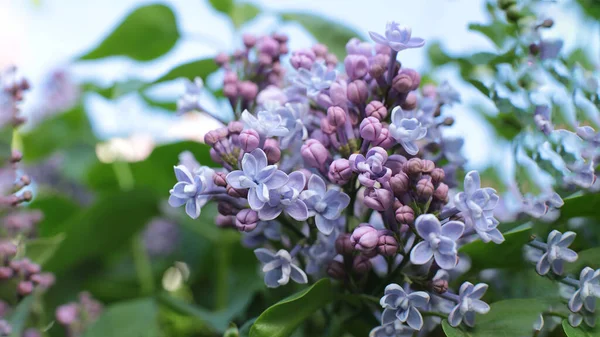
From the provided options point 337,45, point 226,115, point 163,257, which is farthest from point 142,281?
point 337,45

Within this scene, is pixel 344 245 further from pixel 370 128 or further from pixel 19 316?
pixel 19 316

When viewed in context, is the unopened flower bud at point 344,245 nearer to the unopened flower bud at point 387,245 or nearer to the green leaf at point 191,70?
the unopened flower bud at point 387,245

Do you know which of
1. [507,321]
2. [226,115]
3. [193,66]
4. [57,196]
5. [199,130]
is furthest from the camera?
[199,130]

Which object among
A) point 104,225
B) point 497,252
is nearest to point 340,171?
point 497,252

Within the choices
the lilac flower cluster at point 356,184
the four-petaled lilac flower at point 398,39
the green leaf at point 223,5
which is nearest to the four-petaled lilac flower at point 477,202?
the lilac flower cluster at point 356,184

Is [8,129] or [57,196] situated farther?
[57,196]

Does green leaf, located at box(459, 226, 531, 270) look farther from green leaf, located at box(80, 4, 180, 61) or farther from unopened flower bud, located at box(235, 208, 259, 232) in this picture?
green leaf, located at box(80, 4, 180, 61)

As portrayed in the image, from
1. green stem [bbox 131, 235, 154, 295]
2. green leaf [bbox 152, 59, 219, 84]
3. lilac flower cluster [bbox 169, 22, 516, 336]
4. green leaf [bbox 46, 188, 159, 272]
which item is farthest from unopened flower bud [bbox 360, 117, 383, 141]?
green stem [bbox 131, 235, 154, 295]

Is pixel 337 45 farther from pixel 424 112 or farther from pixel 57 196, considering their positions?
pixel 57 196
